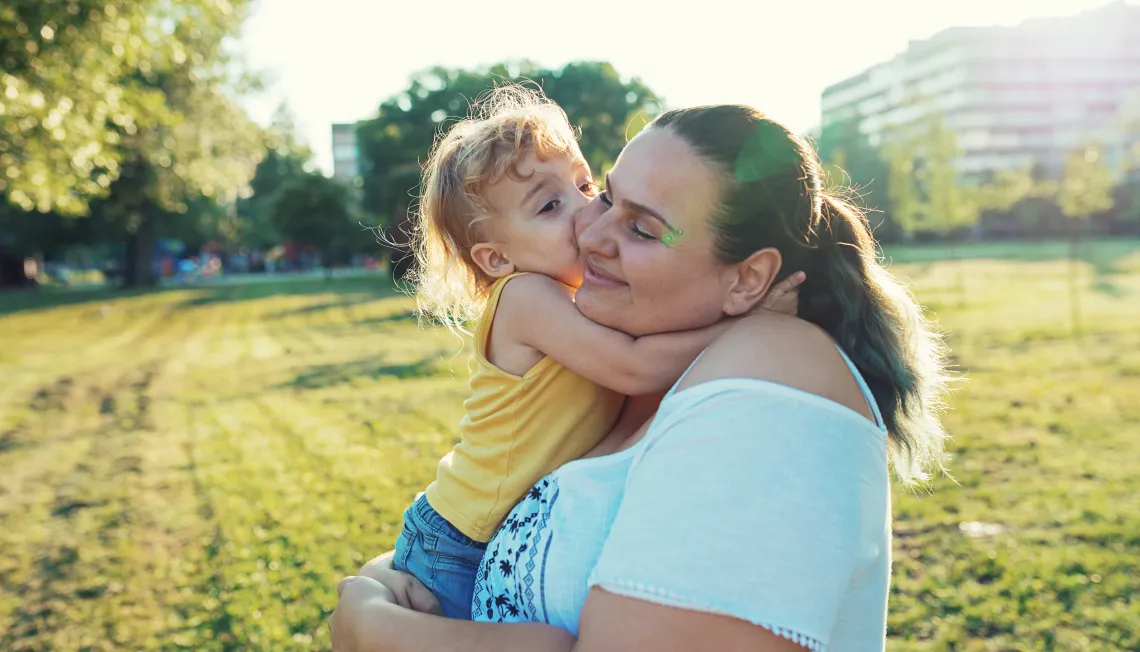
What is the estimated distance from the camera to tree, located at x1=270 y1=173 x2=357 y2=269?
188 feet

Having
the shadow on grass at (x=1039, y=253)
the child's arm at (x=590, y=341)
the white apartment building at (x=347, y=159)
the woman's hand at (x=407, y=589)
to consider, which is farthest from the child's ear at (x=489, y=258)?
the white apartment building at (x=347, y=159)

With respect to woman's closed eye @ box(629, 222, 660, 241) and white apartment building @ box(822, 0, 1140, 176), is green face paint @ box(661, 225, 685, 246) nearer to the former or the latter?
woman's closed eye @ box(629, 222, 660, 241)

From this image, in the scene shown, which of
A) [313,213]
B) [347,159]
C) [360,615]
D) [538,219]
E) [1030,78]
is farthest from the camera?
[1030,78]

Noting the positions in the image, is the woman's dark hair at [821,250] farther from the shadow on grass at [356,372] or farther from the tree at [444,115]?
the tree at [444,115]

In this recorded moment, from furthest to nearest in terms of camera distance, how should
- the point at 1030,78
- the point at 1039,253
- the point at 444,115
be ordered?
the point at 1030,78 → the point at 1039,253 → the point at 444,115

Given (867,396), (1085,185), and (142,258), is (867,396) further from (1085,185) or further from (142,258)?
(142,258)

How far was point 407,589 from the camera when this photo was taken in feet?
7.78

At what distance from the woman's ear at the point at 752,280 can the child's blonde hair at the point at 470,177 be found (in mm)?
1125

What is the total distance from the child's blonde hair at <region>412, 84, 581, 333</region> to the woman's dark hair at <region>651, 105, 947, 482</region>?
1032 millimetres

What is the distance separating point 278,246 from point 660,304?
301ft

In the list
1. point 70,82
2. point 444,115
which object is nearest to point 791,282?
point 70,82

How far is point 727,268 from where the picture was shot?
190 cm

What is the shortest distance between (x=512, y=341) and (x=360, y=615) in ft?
2.93

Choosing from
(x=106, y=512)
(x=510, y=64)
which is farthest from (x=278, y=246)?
(x=106, y=512)
